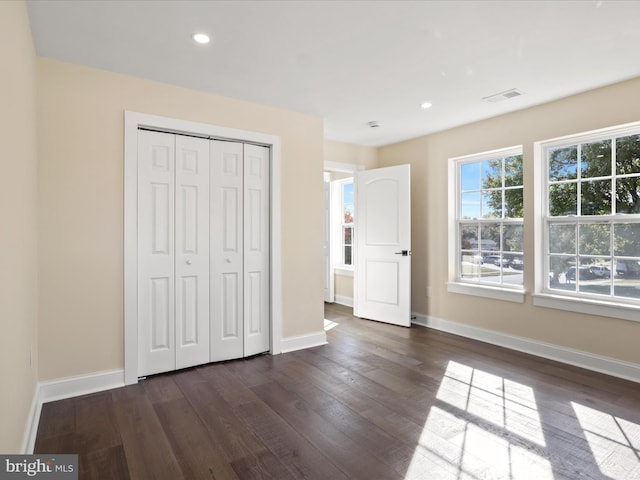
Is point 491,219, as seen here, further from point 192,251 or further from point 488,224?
point 192,251

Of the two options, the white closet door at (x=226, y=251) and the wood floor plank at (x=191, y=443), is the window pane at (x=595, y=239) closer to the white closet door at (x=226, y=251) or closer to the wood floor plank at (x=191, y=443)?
the white closet door at (x=226, y=251)

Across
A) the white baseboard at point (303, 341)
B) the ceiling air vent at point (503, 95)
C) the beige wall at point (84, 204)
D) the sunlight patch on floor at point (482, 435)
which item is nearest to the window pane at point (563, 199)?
the ceiling air vent at point (503, 95)

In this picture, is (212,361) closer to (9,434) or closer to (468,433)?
(9,434)

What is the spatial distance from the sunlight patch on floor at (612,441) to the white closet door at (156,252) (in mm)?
3091

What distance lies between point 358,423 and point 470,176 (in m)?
3.34

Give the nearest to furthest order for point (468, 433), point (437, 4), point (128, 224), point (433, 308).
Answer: point (437, 4), point (468, 433), point (128, 224), point (433, 308)

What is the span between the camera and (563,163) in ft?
11.9

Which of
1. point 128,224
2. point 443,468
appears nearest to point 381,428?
point 443,468

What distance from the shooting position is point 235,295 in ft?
11.7

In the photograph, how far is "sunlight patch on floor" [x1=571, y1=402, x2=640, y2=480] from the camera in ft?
6.26

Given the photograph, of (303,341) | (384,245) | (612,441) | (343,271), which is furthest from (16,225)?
(343,271)

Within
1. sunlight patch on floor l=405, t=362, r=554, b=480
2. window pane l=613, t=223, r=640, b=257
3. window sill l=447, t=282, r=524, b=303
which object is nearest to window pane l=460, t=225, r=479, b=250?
window sill l=447, t=282, r=524, b=303

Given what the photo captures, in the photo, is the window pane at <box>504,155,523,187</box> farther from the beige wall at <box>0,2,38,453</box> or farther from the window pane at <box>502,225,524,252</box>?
the beige wall at <box>0,2,38,453</box>

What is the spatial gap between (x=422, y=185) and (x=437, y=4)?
2.99 m
